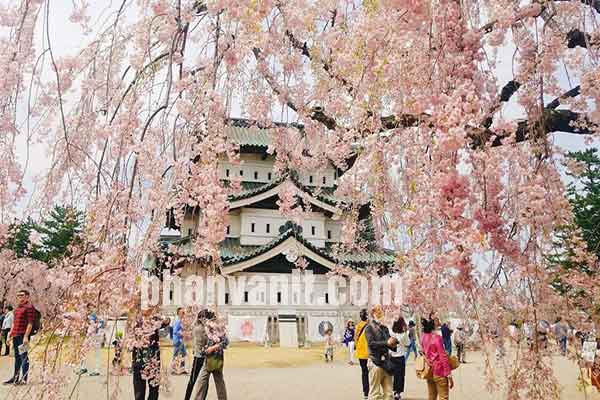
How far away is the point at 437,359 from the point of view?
556cm

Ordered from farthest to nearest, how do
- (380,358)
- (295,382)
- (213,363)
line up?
(295,382), (380,358), (213,363)

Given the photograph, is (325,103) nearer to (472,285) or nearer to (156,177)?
(156,177)

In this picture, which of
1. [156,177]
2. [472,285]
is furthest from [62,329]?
[472,285]

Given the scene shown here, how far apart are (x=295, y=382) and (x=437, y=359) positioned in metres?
4.85

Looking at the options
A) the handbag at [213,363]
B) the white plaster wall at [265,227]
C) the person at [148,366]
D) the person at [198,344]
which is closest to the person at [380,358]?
the handbag at [213,363]

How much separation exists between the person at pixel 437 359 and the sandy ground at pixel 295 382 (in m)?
0.50

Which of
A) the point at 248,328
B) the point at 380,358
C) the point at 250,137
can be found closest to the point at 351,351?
the point at 248,328

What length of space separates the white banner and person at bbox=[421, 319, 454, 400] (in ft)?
45.2

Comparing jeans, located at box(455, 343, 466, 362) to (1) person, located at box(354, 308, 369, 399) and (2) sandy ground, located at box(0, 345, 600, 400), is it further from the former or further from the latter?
(1) person, located at box(354, 308, 369, 399)

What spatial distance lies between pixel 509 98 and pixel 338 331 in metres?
16.9

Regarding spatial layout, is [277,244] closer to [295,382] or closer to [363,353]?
[295,382]

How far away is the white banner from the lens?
18750mm

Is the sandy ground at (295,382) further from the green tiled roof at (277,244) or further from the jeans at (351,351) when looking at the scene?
the green tiled roof at (277,244)

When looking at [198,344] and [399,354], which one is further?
[399,354]
